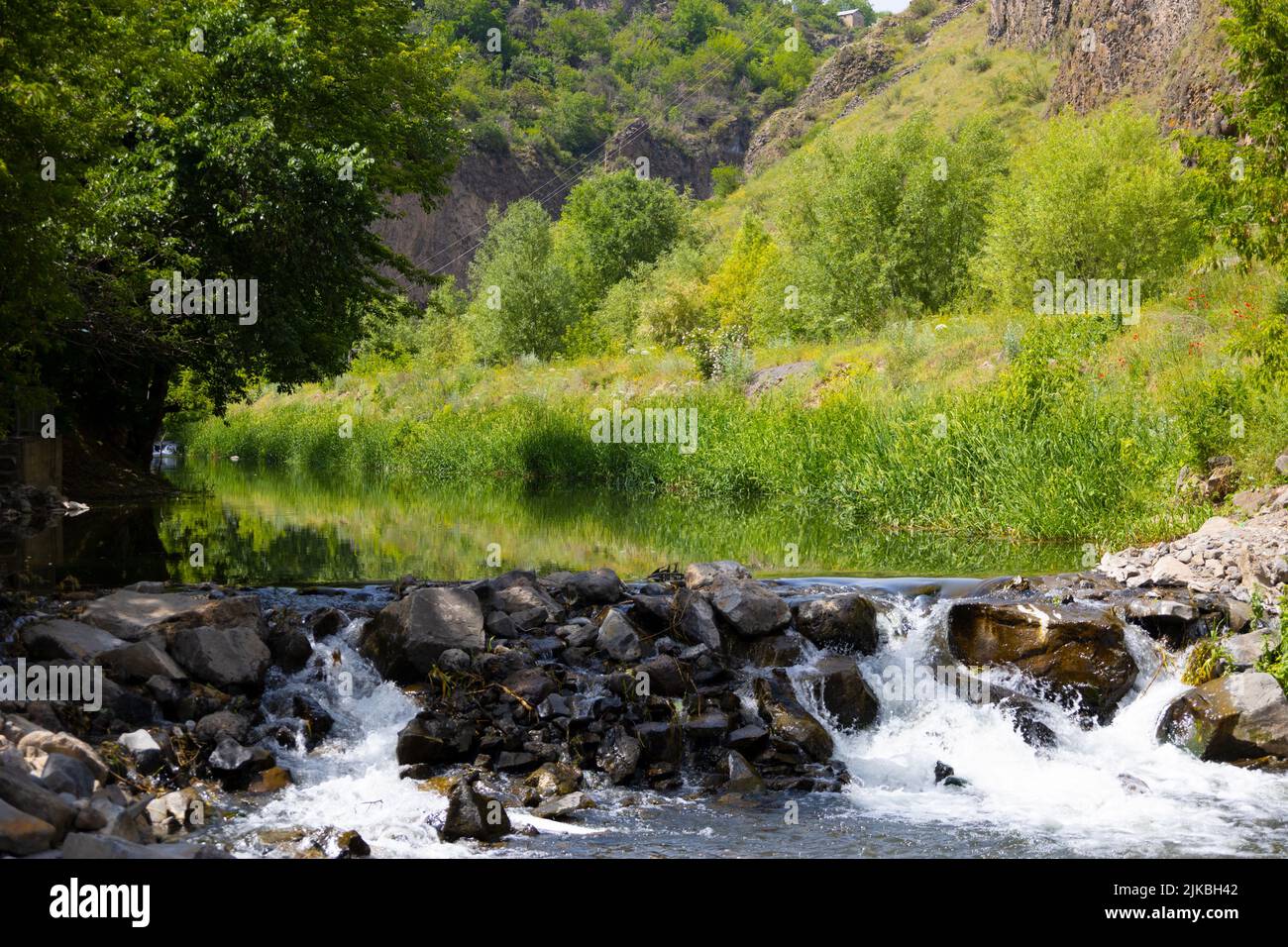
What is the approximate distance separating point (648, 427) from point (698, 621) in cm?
1884

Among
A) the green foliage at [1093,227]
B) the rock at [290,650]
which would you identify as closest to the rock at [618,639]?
the rock at [290,650]

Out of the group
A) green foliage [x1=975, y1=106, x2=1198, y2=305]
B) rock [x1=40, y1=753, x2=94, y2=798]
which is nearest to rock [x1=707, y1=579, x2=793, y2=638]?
rock [x1=40, y1=753, x2=94, y2=798]

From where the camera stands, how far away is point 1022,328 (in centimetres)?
2627

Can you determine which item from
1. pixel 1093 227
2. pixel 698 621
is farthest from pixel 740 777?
pixel 1093 227

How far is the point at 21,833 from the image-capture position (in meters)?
5.30

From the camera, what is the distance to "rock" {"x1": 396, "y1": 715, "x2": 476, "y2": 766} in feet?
26.3

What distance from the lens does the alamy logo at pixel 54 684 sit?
7742 millimetres

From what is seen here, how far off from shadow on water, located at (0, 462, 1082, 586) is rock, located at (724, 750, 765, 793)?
5.02 metres

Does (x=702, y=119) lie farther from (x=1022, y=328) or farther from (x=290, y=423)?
(x=1022, y=328)

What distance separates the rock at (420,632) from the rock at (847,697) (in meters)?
2.77

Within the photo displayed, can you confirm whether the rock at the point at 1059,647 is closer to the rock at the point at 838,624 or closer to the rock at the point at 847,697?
the rock at the point at 838,624

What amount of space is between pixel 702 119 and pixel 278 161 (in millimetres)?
132298

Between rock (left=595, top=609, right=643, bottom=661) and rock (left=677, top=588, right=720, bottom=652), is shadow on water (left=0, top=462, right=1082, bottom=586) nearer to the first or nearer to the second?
rock (left=677, top=588, right=720, bottom=652)

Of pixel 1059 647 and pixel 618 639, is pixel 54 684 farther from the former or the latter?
pixel 1059 647
